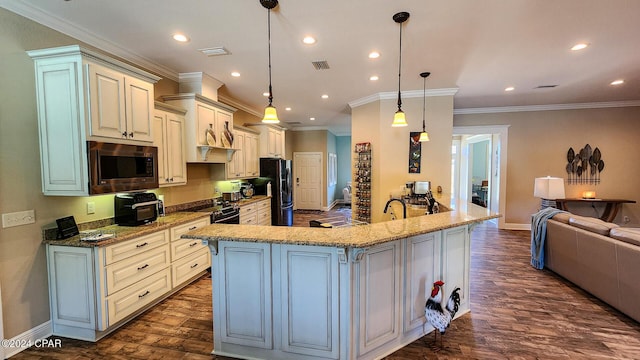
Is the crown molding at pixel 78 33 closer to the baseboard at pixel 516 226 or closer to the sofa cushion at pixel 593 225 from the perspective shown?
the sofa cushion at pixel 593 225

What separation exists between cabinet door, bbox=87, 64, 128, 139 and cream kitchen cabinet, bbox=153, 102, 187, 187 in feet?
1.78

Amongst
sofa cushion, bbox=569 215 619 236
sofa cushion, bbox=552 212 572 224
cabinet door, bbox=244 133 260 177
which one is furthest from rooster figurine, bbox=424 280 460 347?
cabinet door, bbox=244 133 260 177

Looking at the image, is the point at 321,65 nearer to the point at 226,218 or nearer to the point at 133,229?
the point at 226,218

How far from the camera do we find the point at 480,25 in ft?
8.28

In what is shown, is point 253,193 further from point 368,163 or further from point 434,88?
point 434,88

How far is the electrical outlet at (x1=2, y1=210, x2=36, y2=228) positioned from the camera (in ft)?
6.91

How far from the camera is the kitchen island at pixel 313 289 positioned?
188 centimetres

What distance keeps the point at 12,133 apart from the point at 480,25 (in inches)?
166

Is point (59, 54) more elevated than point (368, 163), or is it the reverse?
point (59, 54)

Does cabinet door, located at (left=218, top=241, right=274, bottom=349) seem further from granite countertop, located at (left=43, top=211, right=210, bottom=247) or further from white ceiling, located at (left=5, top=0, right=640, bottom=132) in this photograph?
white ceiling, located at (left=5, top=0, right=640, bottom=132)

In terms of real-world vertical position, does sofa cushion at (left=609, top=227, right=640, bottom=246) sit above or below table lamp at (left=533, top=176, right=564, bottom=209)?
below

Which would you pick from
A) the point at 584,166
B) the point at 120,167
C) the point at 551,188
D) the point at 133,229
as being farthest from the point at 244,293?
the point at 584,166

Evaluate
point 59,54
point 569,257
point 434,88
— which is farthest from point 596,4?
point 59,54

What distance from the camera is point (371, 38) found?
2.77 m
